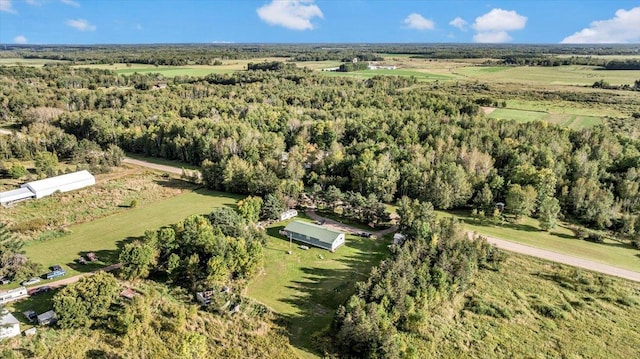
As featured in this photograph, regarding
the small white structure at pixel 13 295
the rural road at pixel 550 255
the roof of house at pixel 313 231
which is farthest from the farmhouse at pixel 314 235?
the small white structure at pixel 13 295

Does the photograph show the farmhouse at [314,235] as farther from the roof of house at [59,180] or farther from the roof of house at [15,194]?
the roof of house at [15,194]

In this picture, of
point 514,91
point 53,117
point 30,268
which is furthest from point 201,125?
point 514,91

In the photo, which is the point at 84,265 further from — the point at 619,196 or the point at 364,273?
the point at 619,196

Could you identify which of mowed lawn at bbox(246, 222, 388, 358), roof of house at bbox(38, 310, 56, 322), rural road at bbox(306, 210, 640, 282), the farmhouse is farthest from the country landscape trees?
the farmhouse

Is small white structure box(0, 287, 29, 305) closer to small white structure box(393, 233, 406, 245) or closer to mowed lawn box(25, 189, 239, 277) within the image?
mowed lawn box(25, 189, 239, 277)

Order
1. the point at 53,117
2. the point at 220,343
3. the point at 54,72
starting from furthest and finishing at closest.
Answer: the point at 54,72 → the point at 53,117 → the point at 220,343
